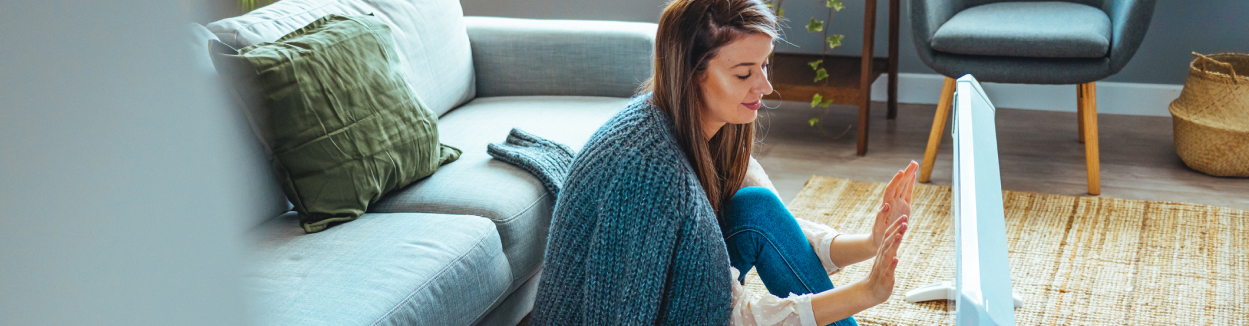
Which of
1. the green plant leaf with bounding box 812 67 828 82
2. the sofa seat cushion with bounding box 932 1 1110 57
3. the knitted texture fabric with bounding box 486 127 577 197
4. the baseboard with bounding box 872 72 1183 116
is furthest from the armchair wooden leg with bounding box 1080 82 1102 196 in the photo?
the knitted texture fabric with bounding box 486 127 577 197

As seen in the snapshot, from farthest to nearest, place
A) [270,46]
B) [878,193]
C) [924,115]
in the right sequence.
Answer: [924,115] < [878,193] < [270,46]

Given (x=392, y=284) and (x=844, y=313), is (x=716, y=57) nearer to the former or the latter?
A: (x=844, y=313)

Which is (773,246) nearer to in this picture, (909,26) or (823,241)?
(823,241)

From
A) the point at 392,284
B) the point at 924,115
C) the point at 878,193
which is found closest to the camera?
the point at 392,284

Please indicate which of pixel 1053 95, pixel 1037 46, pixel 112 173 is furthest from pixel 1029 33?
pixel 112 173

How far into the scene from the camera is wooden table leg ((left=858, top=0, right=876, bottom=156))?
265cm

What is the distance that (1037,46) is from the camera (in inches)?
88.8

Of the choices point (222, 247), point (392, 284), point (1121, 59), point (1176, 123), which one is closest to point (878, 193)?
point (1121, 59)

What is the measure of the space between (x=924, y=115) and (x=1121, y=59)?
1001 millimetres

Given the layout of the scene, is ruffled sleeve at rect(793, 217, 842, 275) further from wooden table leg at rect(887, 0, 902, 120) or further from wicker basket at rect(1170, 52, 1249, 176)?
wooden table leg at rect(887, 0, 902, 120)

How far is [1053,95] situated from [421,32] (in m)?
2.32

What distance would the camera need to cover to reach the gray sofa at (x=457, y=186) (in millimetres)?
1165

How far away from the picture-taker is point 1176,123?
252 centimetres

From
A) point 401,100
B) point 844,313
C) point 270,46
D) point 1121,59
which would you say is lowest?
point 1121,59
